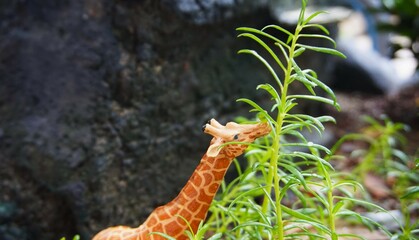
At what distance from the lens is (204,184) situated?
1.51 metres

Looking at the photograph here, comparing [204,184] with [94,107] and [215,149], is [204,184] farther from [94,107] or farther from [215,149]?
[94,107]

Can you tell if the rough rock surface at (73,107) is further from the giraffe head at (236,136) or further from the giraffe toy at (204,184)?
the giraffe head at (236,136)

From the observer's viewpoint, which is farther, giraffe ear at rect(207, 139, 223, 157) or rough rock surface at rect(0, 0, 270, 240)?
rough rock surface at rect(0, 0, 270, 240)

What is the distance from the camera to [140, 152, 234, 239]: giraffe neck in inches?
59.5

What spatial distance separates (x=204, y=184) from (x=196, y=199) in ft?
0.16

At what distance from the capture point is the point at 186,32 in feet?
7.58

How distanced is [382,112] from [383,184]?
1.18 meters

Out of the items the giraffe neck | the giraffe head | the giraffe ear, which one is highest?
the giraffe head

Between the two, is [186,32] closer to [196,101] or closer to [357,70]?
[196,101]

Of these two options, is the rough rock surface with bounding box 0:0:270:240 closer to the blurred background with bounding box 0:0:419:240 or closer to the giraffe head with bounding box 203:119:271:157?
the blurred background with bounding box 0:0:419:240

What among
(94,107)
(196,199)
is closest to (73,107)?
(94,107)

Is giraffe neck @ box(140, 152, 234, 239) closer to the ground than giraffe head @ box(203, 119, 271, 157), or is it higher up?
closer to the ground

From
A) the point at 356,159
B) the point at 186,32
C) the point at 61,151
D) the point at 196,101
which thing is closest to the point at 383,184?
the point at 356,159

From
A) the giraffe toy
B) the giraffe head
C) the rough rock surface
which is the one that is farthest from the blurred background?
the giraffe head
